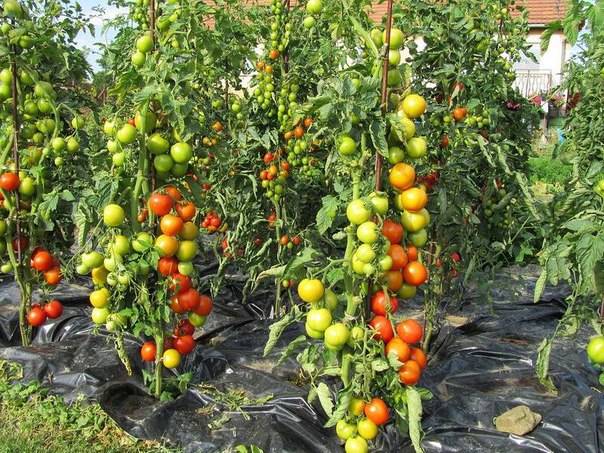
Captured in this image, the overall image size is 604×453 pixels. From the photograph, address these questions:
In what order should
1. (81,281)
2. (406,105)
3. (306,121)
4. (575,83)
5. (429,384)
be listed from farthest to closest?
(81,281) < (575,83) < (306,121) < (429,384) < (406,105)

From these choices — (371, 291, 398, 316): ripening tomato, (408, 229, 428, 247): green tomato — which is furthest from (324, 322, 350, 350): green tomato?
(408, 229, 428, 247): green tomato

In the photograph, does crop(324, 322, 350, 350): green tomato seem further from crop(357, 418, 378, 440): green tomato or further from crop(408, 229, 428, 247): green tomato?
crop(408, 229, 428, 247): green tomato

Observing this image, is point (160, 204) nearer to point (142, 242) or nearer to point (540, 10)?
point (142, 242)

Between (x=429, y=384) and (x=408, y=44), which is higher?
(x=408, y=44)

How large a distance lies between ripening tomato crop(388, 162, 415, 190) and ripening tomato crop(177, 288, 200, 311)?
107 cm

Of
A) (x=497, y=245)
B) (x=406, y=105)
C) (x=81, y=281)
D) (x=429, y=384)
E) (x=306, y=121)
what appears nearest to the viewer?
(x=406, y=105)

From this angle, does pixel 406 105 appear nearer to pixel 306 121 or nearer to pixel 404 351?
pixel 404 351

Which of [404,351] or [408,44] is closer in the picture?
[404,351]

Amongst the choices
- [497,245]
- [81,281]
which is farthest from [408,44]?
[81,281]

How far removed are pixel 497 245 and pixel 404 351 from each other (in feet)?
4.78

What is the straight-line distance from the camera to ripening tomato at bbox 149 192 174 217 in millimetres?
2332

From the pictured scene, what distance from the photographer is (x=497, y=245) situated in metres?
3.12

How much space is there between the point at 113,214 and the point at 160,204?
187mm

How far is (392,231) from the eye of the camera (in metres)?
1.91
